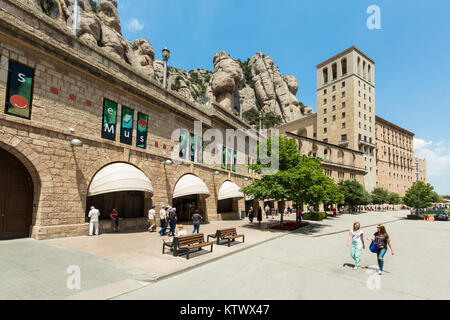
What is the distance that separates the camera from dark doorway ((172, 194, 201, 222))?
19625 mm

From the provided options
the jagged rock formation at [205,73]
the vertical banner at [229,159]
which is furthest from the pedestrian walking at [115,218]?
the jagged rock formation at [205,73]

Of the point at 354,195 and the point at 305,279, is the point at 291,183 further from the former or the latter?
the point at 354,195

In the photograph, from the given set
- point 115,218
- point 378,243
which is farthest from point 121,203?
point 378,243

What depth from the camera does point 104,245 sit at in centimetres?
980

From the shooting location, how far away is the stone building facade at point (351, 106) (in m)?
59.1

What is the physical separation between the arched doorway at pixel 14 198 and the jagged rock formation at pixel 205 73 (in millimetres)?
15094

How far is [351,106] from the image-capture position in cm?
5906

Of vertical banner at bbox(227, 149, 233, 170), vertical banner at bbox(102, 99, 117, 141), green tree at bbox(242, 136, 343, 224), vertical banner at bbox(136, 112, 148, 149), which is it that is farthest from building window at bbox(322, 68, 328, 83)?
vertical banner at bbox(102, 99, 117, 141)

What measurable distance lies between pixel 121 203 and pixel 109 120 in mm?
5199

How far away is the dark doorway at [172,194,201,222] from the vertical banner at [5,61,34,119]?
11864 mm

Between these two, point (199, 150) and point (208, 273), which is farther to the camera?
point (199, 150)

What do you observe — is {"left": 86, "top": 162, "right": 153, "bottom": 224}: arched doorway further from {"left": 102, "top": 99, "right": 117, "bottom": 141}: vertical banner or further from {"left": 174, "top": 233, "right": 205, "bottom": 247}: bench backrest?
{"left": 174, "top": 233, "right": 205, "bottom": 247}: bench backrest
